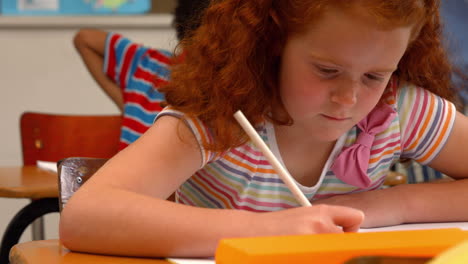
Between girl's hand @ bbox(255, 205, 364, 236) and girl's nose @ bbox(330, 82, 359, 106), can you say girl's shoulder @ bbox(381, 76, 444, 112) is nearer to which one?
girl's nose @ bbox(330, 82, 359, 106)

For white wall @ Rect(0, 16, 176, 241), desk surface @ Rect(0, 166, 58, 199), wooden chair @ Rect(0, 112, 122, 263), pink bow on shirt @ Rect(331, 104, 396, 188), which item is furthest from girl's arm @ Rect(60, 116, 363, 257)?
white wall @ Rect(0, 16, 176, 241)

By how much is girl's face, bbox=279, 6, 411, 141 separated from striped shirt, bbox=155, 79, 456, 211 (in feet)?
0.45

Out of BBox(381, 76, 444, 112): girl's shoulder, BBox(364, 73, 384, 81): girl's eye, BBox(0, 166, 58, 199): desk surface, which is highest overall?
BBox(364, 73, 384, 81): girl's eye

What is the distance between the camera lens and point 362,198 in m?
1.05

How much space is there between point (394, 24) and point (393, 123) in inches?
10.8

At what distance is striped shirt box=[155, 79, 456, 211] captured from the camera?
1.09 metres

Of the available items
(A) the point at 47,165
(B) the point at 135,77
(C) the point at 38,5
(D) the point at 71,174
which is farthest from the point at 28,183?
(C) the point at 38,5

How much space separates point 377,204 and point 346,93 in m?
0.21

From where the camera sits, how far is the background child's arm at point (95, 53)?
2607mm

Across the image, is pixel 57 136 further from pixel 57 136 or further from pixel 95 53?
pixel 95 53

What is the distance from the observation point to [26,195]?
1.55 m

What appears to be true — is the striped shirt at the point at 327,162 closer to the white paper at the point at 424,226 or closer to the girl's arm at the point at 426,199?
the girl's arm at the point at 426,199

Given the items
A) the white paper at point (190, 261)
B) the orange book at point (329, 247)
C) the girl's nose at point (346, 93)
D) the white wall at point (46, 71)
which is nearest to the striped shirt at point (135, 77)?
the white wall at point (46, 71)

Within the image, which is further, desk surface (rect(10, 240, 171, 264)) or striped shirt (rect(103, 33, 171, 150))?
striped shirt (rect(103, 33, 171, 150))
